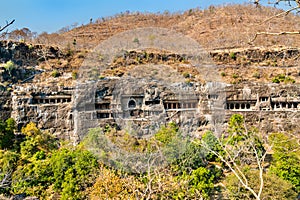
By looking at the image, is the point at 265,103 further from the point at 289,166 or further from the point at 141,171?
the point at 141,171

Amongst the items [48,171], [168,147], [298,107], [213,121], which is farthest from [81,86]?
[298,107]

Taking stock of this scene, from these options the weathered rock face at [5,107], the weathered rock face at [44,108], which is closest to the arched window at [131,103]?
the weathered rock face at [44,108]

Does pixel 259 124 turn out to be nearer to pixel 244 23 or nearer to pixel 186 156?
pixel 186 156

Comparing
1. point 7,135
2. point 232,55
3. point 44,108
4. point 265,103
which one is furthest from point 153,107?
point 232,55

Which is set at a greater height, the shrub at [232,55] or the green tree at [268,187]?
the shrub at [232,55]

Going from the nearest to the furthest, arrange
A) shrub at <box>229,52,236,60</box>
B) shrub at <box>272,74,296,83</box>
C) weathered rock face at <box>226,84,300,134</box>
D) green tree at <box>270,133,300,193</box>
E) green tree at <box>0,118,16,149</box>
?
green tree at <box>270,133,300,193</box>, green tree at <box>0,118,16,149</box>, weathered rock face at <box>226,84,300,134</box>, shrub at <box>272,74,296,83</box>, shrub at <box>229,52,236,60</box>

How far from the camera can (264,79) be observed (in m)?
29.5

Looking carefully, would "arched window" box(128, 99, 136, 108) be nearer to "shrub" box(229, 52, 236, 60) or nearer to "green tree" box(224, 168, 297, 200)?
"green tree" box(224, 168, 297, 200)

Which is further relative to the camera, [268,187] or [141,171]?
[141,171]

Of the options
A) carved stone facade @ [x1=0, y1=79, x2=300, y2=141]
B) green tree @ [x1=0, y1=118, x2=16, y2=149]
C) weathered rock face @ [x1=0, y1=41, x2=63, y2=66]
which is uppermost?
weathered rock face @ [x1=0, y1=41, x2=63, y2=66]

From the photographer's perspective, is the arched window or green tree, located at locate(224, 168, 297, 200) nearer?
green tree, located at locate(224, 168, 297, 200)

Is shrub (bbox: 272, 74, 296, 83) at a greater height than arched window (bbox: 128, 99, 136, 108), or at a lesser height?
greater

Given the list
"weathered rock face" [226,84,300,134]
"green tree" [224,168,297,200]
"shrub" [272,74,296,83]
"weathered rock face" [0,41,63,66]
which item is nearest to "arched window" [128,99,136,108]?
"weathered rock face" [226,84,300,134]

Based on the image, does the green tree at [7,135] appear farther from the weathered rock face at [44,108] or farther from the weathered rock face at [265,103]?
the weathered rock face at [265,103]
